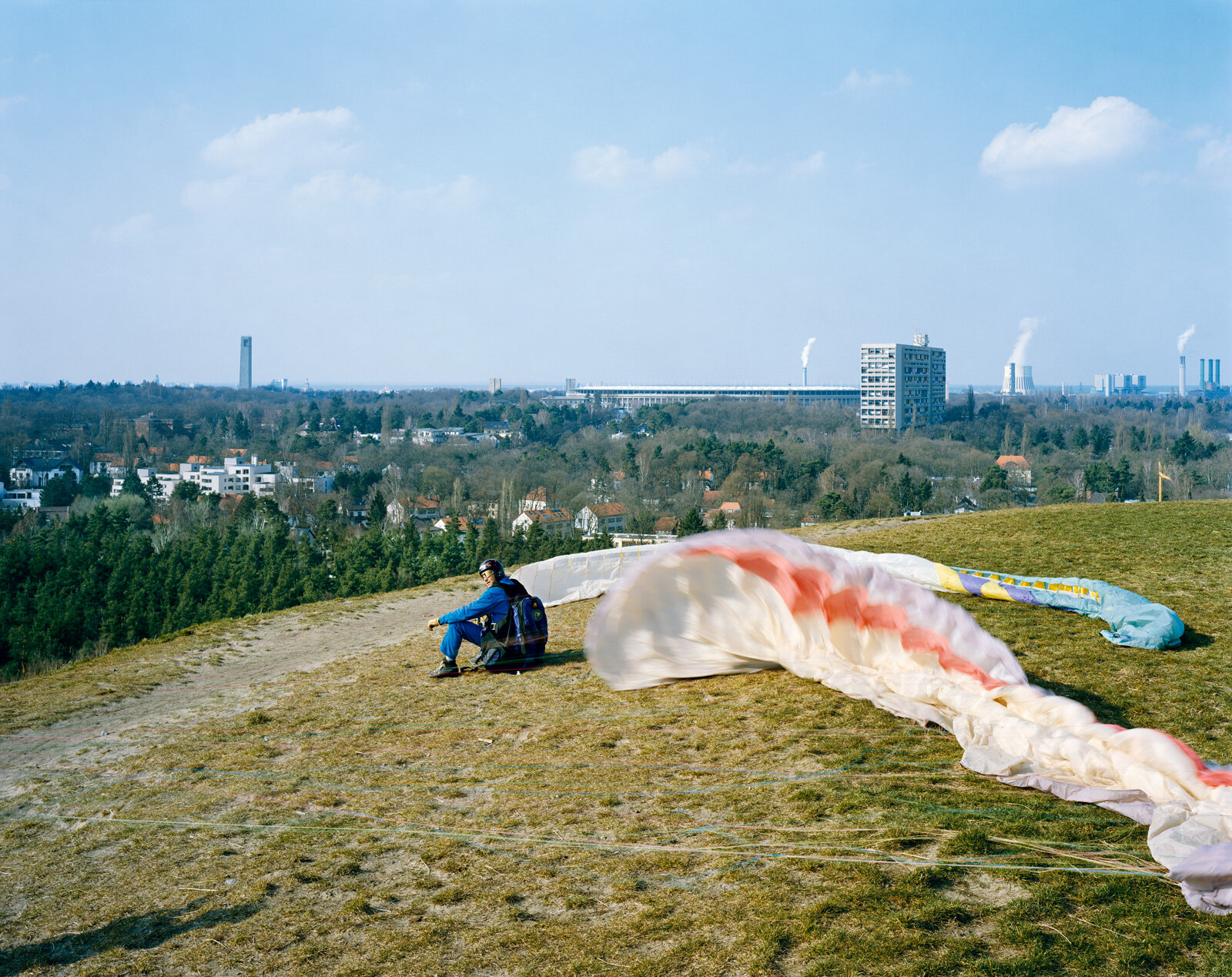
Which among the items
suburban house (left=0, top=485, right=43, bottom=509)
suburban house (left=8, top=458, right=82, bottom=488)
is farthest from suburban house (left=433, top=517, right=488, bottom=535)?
suburban house (left=8, top=458, right=82, bottom=488)

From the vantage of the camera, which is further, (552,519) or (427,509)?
(427,509)

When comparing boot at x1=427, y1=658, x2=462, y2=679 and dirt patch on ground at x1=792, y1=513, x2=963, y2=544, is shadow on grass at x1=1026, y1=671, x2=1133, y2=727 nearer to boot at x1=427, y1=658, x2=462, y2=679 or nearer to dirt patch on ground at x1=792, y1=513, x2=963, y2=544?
boot at x1=427, y1=658, x2=462, y2=679

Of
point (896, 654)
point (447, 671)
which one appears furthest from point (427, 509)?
point (896, 654)

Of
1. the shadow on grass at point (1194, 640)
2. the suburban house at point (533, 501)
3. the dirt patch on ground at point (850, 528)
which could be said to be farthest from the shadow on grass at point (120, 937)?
the suburban house at point (533, 501)

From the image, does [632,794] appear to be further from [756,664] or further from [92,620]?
[92,620]

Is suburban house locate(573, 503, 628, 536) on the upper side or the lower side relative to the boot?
lower

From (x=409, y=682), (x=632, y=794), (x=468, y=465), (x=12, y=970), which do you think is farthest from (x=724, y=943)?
(x=468, y=465)

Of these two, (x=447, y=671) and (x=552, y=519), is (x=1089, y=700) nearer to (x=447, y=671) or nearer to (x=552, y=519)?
(x=447, y=671)
